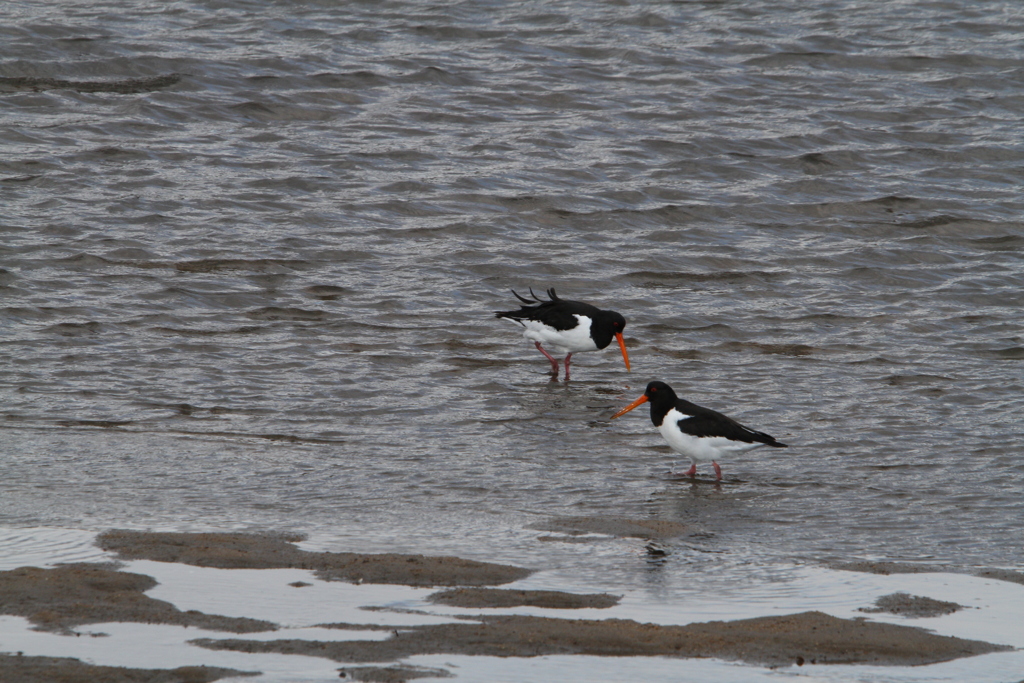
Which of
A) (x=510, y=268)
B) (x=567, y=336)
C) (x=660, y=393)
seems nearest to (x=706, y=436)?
(x=660, y=393)

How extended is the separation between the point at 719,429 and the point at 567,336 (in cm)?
305

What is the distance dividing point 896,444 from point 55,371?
6805 mm

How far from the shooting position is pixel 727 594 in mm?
5969

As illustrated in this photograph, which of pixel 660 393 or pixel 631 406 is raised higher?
pixel 660 393

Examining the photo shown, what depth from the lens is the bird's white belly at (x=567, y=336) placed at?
11164 millimetres

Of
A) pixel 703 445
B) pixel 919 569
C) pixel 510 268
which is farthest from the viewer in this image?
pixel 510 268

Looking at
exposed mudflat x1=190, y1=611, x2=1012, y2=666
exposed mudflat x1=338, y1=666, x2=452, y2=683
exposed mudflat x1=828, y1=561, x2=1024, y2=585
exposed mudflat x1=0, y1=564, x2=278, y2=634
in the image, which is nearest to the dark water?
exposed mudflat x1=828, y1=561, x2=1024, y2=585

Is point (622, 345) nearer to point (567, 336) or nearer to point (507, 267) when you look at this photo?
point (567, 336)

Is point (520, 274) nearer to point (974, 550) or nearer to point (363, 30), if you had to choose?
point (974, 550)

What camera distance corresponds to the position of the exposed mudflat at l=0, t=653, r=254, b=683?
15.2ft

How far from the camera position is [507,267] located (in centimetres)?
1388

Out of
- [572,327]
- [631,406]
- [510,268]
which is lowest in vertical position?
[631,406]

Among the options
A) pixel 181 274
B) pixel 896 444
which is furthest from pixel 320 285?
pixel 896 444

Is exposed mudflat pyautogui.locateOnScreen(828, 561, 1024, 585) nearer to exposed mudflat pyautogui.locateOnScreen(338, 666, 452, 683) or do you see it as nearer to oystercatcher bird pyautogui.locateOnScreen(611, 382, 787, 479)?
oystercatcher bird pyautogui.locateOnScreen(611, 382, 787, 479)
